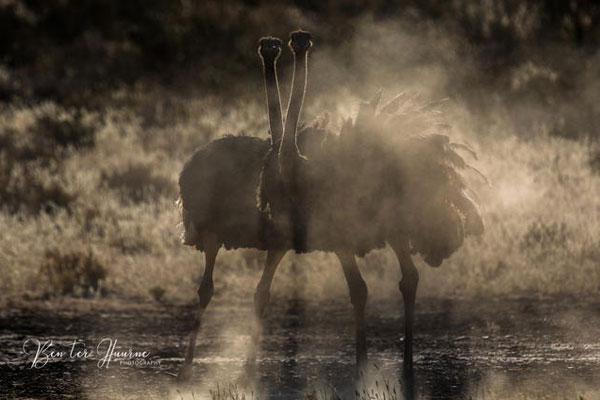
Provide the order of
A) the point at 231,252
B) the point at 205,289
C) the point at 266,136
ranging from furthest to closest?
the point at 266,136 → the point at 231,252 → the point at 205,289

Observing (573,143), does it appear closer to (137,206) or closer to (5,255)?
(137,206)

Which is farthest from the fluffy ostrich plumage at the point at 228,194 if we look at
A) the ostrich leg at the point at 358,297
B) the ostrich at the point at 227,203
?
the ostrich leg at the point at 358,297

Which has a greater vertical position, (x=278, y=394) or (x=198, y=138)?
(x=198, y=138)

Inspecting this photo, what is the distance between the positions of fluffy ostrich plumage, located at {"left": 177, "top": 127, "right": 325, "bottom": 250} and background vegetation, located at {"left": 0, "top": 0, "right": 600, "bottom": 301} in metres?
0.86

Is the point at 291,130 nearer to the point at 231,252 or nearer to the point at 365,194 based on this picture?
the point at 365,194

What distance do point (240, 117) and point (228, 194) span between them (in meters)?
13.6

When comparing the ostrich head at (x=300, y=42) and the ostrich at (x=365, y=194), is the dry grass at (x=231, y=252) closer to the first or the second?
the ostrich at (x=365, y=194)

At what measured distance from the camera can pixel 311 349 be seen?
8.76 m

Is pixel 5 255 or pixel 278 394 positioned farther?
pixel 5 255

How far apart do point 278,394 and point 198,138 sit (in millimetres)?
13127

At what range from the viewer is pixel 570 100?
21.1 metres

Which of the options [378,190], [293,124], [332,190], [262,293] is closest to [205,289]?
[262,293]

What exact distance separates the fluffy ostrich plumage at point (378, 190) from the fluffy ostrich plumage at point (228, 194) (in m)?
0.38

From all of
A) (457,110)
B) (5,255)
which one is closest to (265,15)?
(457,110)
